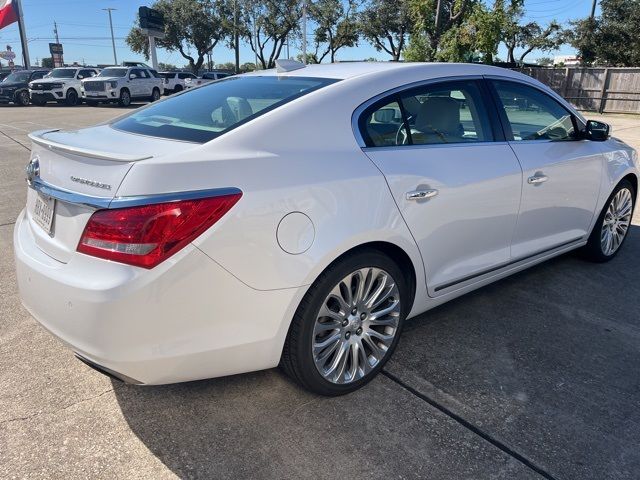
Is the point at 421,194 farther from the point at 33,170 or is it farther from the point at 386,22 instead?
the point at 386,22

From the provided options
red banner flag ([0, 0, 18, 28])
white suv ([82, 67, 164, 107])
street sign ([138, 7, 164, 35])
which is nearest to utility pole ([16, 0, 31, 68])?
red banner flag ([0, 0, 18, 28])

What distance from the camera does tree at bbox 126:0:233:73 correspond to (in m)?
45.7

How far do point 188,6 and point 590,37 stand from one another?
3181 centimetres

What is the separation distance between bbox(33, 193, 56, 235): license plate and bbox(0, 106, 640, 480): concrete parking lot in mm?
909

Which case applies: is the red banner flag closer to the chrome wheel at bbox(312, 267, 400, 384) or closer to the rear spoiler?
the rear spoiler

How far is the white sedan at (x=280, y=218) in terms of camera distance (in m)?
2.09

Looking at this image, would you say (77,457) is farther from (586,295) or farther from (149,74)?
(149,74)

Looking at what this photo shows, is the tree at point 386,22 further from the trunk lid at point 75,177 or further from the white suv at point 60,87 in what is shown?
the trunk lid at point 75,177

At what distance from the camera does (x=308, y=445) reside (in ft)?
7.91

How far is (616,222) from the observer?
4.71 meters

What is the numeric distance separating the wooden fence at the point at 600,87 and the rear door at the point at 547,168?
21578 millimetres

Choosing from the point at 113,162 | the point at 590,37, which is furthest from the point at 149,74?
the point at 113,162

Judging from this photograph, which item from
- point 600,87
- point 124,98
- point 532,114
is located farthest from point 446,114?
point 124,98

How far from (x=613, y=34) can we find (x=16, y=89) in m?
33.3
